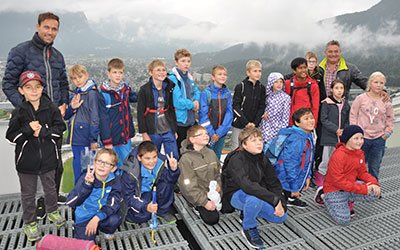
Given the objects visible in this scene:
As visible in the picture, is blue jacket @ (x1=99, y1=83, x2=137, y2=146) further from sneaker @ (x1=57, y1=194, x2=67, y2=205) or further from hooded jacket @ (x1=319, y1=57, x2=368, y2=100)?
hooded jacket @ (x1=319, y1=57, x2=368, y2=100)

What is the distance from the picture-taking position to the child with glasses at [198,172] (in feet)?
10.5

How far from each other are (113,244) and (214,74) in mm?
2426

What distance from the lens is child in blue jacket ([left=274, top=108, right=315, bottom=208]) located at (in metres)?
3.47

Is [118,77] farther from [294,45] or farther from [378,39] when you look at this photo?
[294,45]

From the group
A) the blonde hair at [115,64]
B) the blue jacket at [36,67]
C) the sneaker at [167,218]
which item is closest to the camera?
the blue jacket at [36,67]

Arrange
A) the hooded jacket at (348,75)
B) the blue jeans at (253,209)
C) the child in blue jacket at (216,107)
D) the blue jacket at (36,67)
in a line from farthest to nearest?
1. the hooded jacket at (348,75)
2. the child in blue jacket at (216,107)
3. the blue jacket at (36,67)
4. the blue jeans at (253,209)

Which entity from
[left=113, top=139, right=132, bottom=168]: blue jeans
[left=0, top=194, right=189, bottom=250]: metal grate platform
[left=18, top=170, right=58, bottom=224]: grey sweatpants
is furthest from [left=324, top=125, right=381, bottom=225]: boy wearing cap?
[left=18, top=170, right=58, bottom=224]: grey sweatpants

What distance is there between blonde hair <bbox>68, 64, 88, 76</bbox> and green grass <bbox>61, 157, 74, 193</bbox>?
104cm

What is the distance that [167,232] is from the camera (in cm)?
296

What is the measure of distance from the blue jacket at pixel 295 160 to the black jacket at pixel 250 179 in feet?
1.28

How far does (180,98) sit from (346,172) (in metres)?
2.11

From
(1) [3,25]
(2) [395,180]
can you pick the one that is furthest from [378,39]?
(1) [3,25]

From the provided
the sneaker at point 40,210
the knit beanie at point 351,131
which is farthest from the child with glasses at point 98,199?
the knit beanie at point 351,131

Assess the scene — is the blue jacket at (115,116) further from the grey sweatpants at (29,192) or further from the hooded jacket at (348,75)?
the hooded jacket at (348,75)
